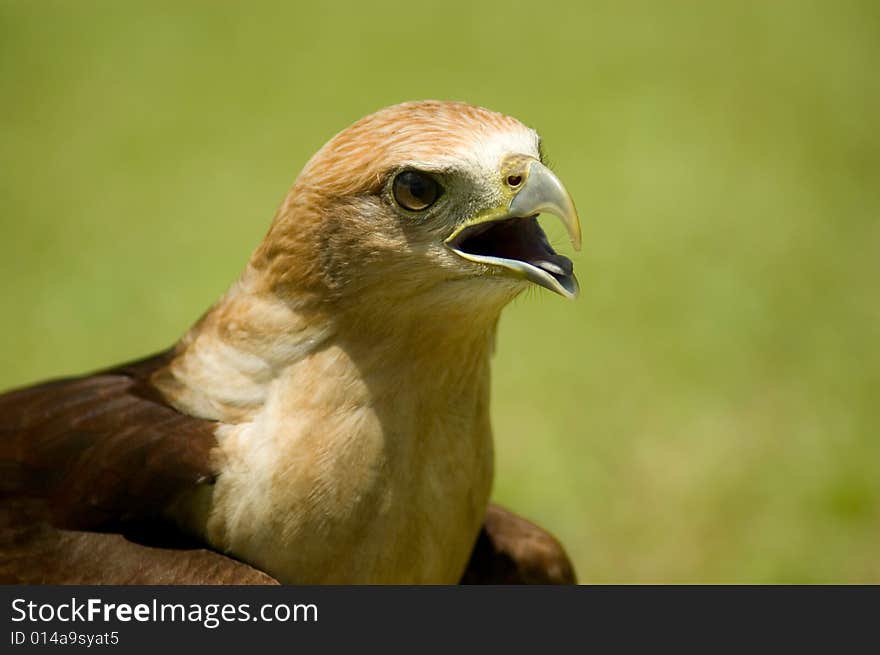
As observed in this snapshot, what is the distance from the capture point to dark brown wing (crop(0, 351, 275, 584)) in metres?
2.13

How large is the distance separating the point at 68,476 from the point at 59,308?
11.3ft

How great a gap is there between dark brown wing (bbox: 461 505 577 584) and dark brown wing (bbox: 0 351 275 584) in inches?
27.7

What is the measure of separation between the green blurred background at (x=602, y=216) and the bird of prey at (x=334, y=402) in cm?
220

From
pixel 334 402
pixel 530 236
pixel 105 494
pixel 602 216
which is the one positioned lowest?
pixel 105 494

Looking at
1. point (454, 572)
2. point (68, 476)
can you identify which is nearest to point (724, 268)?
point (454, 572)

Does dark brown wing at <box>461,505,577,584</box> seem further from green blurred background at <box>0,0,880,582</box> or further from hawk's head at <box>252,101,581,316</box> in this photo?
green blurred background at <box>0,0,880,582</box>

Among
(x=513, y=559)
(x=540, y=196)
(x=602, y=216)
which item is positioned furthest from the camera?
(x=602, y=216)

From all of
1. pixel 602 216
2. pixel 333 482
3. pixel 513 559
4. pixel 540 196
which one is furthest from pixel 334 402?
pixel 602 216

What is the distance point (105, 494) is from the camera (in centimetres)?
220

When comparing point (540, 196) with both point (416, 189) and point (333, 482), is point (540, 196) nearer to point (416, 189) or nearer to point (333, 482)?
point (416, 189)

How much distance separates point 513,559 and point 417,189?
41.3 inches

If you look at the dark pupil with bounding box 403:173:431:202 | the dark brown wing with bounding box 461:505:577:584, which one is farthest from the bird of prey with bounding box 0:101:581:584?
the dark brown wing with bounding box 461:505:577:584

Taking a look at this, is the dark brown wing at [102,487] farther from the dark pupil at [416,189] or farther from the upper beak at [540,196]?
the upper beak at [540,196]

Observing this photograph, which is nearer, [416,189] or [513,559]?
[416,189]
